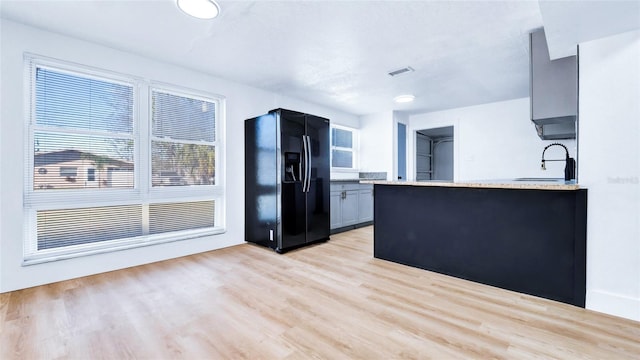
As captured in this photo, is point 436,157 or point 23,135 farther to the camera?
point 436,157

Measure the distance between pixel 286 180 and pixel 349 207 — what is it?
1.80 meters

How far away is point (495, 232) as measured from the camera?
→ 8.11 ft

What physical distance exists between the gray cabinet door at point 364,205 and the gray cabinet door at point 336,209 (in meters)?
0.60

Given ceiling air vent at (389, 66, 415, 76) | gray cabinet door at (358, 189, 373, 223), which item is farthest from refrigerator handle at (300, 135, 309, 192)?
gray cabinet door at (358, 189, 373, 223)

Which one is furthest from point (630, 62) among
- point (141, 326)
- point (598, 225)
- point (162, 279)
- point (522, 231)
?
point (162, 279)

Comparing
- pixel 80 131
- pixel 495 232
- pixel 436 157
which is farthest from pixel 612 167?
pixel 436 157

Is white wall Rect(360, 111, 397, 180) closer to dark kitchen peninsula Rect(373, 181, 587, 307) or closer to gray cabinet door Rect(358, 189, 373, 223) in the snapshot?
gray cabinet door Rect(358, 189, 373, 223)

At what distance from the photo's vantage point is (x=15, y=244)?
95.3 inches

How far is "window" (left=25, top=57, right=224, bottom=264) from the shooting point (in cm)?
262

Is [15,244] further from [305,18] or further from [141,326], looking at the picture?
[305,18]

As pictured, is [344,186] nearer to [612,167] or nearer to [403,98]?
[403,98]

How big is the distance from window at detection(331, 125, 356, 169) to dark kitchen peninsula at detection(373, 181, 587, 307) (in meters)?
2.62

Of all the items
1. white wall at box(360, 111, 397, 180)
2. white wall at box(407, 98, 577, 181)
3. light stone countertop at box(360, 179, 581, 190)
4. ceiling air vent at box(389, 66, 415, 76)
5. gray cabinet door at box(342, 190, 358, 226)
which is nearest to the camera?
light stone countertop at box(360, 179, 581, 190)

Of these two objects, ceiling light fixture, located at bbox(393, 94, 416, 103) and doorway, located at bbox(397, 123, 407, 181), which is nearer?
ceiling light fixture, located at bbox(393, 94, 416, 103)
